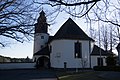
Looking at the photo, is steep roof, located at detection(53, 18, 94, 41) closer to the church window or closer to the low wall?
the church window

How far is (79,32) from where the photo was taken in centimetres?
4956

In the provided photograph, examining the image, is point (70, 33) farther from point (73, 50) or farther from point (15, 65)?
point (15, 65)

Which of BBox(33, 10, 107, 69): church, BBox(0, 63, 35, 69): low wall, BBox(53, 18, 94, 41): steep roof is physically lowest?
BBox(0, 63, 35, 69): low wall

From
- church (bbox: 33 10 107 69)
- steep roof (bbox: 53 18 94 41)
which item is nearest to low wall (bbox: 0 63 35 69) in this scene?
church (bbox: 33 10 107 69)

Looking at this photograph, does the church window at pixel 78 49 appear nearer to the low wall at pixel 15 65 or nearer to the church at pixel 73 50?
the church at pixel 73 50

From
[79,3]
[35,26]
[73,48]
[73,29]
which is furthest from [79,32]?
[79,3]

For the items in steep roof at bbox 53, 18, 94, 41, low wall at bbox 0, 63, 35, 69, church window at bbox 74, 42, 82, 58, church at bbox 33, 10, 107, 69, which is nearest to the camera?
church at bbox 33, 10, 107, 69

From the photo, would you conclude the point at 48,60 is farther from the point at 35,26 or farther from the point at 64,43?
the point at 35,26

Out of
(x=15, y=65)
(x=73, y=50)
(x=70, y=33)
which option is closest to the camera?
(x=73, y=50)

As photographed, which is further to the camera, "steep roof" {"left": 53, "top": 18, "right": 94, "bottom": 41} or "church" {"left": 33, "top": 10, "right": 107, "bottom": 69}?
"steep roof" {"left": 53, "top": 18, "right": 94, "bottom": 41}

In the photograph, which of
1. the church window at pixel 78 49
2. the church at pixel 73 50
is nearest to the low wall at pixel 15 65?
the church at pixel 73 50

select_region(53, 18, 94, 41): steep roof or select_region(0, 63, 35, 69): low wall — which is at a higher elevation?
select_region(53, 18, 94, 41): steep roof

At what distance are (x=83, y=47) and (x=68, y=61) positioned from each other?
4.80 metres

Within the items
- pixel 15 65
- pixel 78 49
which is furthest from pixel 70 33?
pixel 15 65
